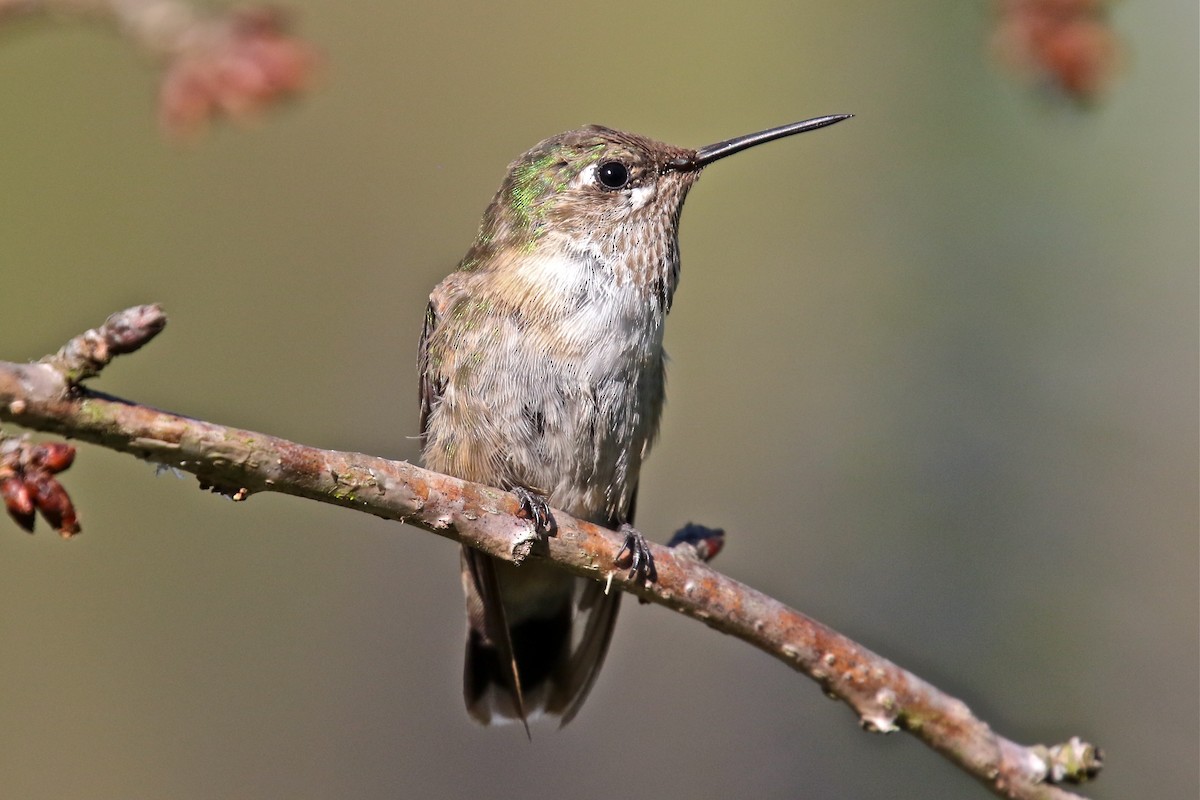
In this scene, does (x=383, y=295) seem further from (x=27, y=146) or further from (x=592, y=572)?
(x=592, y=572)

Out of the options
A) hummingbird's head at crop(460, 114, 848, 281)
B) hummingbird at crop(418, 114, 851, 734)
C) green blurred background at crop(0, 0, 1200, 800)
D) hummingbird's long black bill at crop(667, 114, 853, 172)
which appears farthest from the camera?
green blurred background at crop(0, 0, 1200, 800)

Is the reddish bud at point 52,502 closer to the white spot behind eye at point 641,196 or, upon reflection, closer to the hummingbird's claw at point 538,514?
the hummingbird's claw at point 538,514

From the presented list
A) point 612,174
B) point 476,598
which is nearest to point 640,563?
point 476,598

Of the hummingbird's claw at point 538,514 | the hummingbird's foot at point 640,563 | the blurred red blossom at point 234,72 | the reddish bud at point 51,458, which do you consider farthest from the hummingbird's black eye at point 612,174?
the reddish bud at point 51,458

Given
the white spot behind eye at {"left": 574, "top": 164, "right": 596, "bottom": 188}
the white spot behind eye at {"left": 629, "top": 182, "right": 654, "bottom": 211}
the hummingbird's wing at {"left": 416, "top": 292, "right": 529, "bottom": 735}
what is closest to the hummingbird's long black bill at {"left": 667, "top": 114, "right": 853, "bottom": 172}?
the white spot behind eye at {"left": 629, "top": 182, "right": 654, "bottom": 211}

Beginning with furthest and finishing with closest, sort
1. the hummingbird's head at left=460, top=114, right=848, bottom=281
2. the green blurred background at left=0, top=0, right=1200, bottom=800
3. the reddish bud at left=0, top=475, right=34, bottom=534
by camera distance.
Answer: the green blurred background at left=0, top=0, right=1200, bottom=800 < the hummingbird's head at left=460, top=114, right=848, bottom=281 < the reddish bud at left=0, top=475, right=34, bottom=534

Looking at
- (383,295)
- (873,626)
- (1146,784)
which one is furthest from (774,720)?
(383,295)

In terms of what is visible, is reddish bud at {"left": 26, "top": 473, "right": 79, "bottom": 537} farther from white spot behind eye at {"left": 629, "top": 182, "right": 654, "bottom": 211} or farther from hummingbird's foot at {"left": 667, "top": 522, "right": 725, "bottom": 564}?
white spot behind eye at {"left": 629, "top": 182, "right": 654, "bottom": 211}
